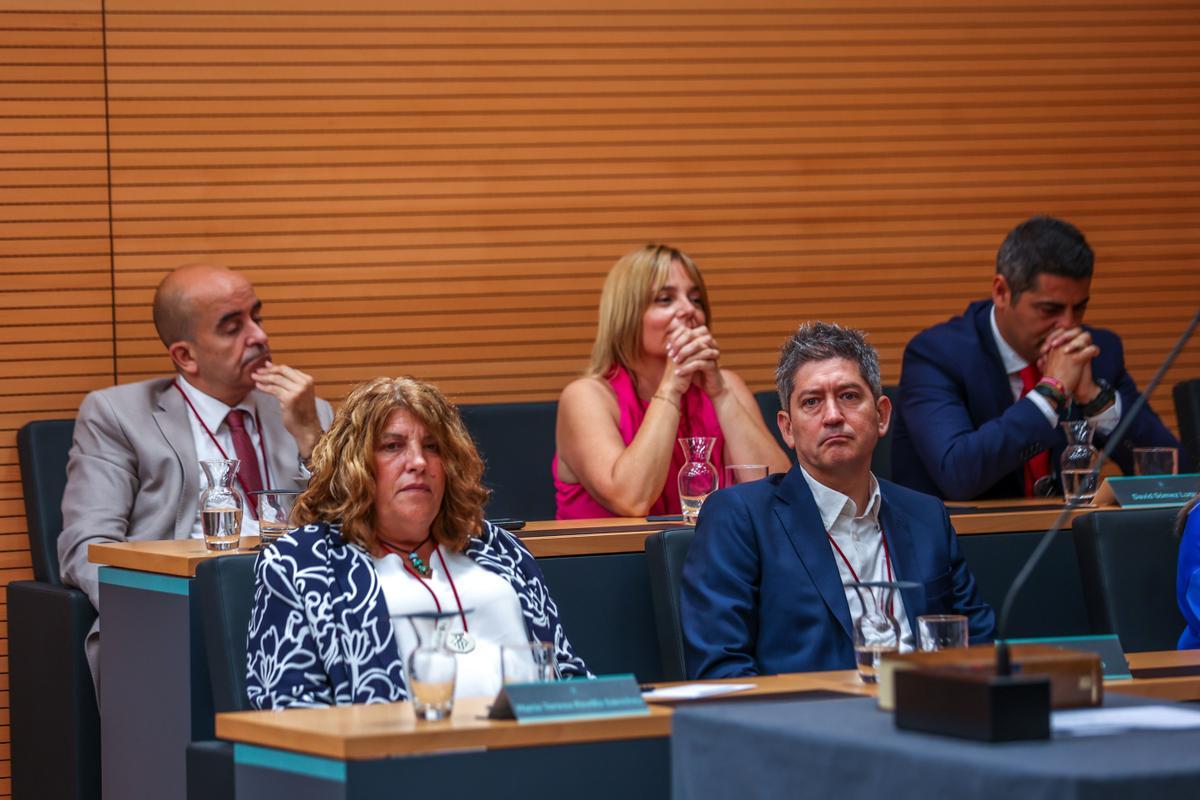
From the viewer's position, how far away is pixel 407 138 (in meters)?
5.32

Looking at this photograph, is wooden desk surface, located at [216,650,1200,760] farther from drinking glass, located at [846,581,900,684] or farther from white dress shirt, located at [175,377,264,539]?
white dress shirt, located at [175,377,264,539]

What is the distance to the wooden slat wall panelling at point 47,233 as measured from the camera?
4.98 meters

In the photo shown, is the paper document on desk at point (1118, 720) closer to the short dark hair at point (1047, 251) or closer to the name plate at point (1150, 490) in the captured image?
the name plate at point (1150, 490)

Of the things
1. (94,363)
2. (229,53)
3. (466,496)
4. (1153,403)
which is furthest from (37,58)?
(1153,403)

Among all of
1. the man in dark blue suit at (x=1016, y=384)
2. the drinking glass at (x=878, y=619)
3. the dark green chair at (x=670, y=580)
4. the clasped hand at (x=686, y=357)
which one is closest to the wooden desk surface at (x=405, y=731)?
the drinking glass at (x=878, y=619)

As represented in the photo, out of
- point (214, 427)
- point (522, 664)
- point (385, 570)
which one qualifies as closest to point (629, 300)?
point (214, 427)

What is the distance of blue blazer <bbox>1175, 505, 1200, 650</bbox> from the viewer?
3.29m

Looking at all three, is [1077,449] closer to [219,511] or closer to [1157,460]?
[1157,460]

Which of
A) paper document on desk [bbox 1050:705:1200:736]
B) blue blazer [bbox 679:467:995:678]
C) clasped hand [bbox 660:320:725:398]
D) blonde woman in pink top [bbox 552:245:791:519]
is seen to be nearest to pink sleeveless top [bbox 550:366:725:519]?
blonde woman in pink top [bbox 552:245:791:519]

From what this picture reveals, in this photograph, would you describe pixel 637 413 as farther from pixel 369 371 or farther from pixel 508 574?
pixel 508 574

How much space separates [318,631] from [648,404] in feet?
6.44

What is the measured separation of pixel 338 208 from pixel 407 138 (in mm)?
303

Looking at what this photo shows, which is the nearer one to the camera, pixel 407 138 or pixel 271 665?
pixel 271 665

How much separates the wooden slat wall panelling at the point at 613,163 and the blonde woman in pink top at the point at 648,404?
0.74m
